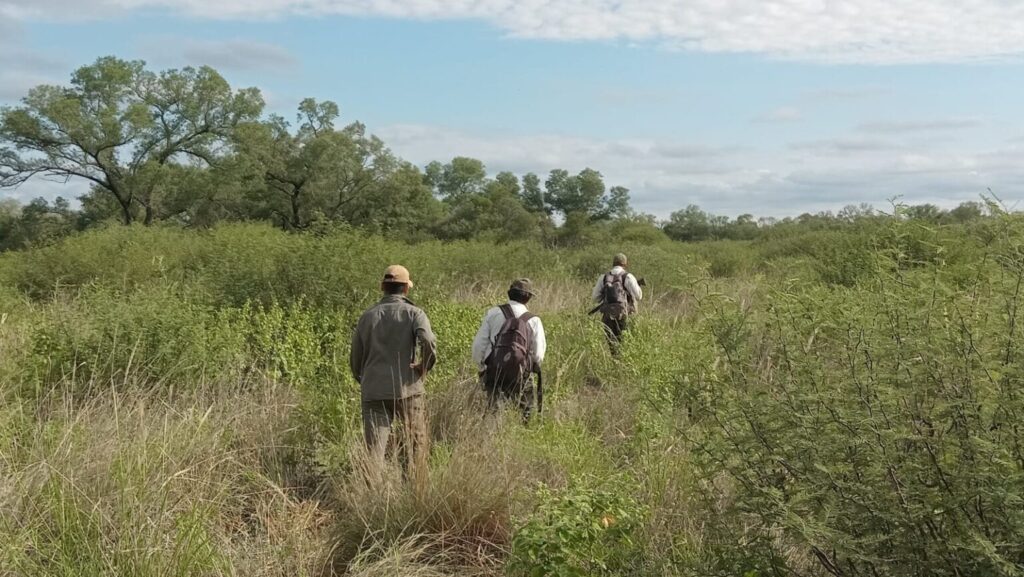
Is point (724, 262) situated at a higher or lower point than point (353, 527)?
lower

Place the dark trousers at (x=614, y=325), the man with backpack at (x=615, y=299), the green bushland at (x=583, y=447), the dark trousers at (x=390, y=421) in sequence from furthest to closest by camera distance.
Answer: the man with backpack at (x=615, y=299), the dark trousers at (x=614, y=325), the dark trousers at (x=390, y=421), the green bushland at (x=583, y=447)

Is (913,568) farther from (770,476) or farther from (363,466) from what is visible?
(363,466)

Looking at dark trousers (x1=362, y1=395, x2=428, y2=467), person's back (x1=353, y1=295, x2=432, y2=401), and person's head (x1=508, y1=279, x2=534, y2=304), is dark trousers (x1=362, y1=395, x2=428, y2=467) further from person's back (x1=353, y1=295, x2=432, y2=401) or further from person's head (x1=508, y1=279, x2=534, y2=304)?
person's head (x1=508, y1=279, x2=534, y2=304)

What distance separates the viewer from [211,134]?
140ft

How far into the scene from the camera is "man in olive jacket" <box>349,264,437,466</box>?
591 centimetres

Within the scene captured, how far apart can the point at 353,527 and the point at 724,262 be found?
75.4ft

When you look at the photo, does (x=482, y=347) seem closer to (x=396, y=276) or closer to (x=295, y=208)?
(x=396, y=276)

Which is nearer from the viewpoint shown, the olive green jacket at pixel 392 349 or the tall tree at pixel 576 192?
the olive green jacket at pixel 392 349

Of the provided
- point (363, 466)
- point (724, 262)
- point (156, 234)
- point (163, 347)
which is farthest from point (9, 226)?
point (363, 466)

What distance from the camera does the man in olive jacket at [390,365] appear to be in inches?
233

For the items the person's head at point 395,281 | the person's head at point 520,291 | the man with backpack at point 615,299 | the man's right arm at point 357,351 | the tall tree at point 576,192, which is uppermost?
the person's head at point 395,281

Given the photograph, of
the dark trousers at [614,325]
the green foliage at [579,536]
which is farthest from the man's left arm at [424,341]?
the dark trousers at [614,325]

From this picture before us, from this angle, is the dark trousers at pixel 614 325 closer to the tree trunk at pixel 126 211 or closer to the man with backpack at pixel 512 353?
the man with backpack at pixel 512 353

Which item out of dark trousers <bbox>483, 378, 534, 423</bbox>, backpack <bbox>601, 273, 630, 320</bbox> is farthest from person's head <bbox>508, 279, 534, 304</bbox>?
backpack <bbox>601, 273, 630, 320</bbox>
